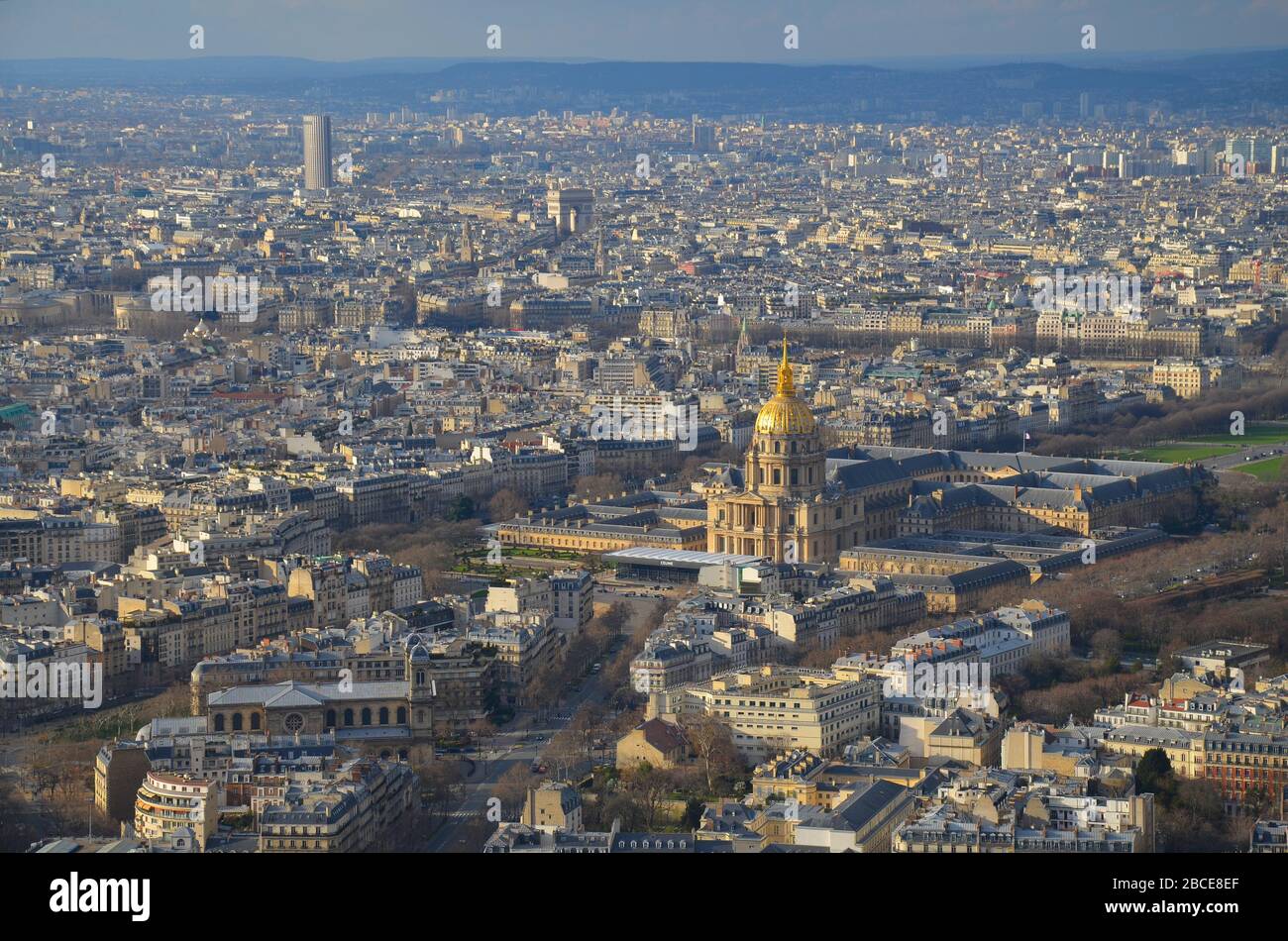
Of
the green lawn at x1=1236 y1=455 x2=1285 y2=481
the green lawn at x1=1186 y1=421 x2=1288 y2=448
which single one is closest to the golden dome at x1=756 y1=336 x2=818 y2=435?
the green lawn at x1=1236 y1=455 x2=1285 y2=481

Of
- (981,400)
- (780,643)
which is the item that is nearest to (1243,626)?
(780,643)

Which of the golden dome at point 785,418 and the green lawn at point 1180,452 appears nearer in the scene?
the golden dome at point 785,418

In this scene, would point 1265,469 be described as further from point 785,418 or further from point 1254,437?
point 785,418

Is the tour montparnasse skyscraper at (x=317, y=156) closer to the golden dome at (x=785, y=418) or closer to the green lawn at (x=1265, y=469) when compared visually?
the green lawn at (x=1265, y=469)

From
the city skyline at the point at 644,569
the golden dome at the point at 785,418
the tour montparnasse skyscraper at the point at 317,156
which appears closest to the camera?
the city skyline at the point at 644,569

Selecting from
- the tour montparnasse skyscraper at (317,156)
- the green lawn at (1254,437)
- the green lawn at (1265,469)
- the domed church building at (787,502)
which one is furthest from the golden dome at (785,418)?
the tour montparnasse skyscraper at (317,156)
